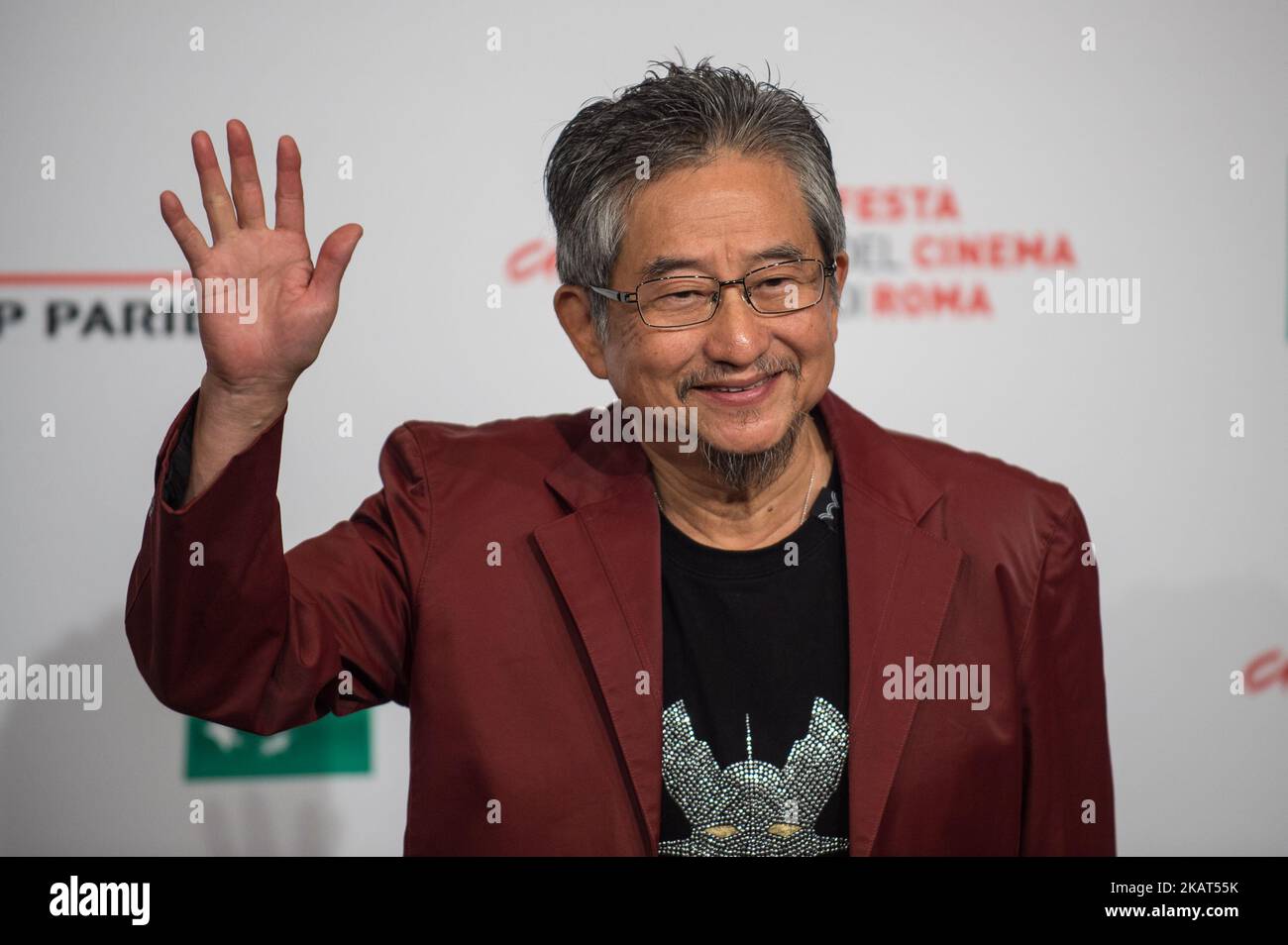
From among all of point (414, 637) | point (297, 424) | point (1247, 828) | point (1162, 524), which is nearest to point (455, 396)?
point (297, 424)

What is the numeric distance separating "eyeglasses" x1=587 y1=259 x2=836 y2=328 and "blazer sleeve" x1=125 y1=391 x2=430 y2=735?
16.7 inches

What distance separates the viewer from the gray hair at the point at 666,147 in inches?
70.7

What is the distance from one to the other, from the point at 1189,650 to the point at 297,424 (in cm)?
198

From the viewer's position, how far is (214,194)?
1.52 m

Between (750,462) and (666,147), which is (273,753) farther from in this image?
(666,147)

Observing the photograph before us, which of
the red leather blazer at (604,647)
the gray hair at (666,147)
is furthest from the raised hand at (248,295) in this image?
the gray hair at (666,147)

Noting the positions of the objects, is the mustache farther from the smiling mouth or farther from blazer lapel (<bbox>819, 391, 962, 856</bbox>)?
blazer lapel (<bbox>819, 391, 962, 856</bbox>)

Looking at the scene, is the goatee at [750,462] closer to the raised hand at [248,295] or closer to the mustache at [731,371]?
the mustache at [731,371]

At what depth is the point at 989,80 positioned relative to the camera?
2699mm

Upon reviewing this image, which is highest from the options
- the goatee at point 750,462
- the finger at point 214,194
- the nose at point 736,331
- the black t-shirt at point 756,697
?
the finger at point 214,194

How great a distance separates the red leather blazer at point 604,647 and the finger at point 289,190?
0.44 meters

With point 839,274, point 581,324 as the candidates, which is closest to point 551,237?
point 581,324

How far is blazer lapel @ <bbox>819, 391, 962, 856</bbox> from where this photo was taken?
67.7 inches

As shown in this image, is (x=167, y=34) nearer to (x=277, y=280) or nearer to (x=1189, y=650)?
(x=277, y=280)
